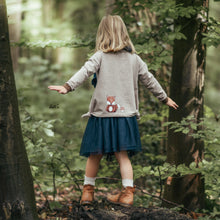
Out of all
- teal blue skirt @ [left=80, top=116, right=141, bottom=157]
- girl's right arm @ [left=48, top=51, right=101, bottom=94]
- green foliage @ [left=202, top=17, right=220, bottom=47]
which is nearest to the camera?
girl's right arm @ [left=48, top=51, right=101, bottom=94]

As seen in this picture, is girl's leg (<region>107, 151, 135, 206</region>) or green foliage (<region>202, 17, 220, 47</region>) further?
green foliage (<region>202, 17, 220, 47</region>)

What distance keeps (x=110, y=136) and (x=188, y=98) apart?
1.47 meters

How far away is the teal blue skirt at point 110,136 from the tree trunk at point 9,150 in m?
0.74

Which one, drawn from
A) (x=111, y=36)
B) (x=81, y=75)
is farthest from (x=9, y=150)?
(x=111, y=36)

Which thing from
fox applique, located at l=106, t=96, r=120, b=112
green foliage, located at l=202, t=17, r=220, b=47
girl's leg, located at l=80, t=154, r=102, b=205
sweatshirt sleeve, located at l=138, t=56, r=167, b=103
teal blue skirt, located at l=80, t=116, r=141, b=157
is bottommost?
girl's leg, located at l=80, t=154, r=102, b=205

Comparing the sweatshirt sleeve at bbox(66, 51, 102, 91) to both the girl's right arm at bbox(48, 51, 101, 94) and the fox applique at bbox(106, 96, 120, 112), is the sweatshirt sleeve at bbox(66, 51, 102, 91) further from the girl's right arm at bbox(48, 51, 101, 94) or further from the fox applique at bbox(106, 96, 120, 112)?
the fox applique at bbox(106, 96, 120, 112)

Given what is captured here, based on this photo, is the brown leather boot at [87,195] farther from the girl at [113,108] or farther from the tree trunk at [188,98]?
the tree trunk at [188,98]

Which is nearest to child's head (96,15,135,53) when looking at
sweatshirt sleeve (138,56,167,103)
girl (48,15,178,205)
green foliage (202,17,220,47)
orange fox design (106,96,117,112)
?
girl (48,15,178,205)

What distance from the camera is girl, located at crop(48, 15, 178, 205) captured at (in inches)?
122

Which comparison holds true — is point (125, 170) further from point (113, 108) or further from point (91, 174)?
point (113, 108)

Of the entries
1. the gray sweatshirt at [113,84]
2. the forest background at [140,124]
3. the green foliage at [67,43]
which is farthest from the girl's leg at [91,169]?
the green foliage at [67,43]

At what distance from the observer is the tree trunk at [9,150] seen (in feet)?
8.46

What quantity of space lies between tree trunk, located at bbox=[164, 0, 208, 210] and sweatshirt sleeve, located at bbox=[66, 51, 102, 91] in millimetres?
1412

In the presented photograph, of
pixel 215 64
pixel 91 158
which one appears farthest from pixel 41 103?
pixel 215 64
